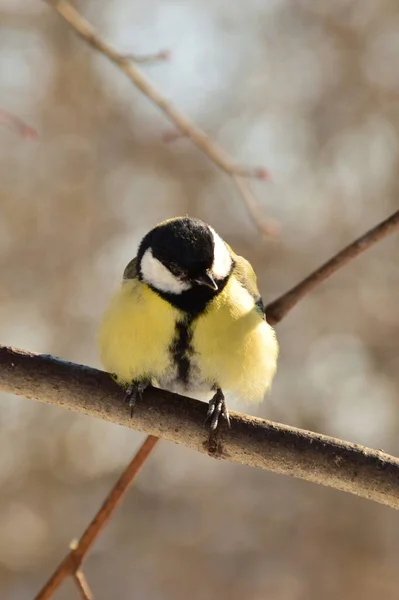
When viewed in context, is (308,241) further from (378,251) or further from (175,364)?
(175,364)

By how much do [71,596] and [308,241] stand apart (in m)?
2.24

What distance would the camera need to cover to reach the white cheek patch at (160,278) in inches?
54.2

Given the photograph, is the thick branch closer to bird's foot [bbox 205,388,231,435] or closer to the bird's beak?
bird's foot [bbox 205,388,231,435]

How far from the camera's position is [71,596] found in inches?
144

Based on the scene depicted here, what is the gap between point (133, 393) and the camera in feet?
3.84

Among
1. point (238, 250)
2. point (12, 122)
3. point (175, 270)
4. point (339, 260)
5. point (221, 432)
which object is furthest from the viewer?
point (238, 250)

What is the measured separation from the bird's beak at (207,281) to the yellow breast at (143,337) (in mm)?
73

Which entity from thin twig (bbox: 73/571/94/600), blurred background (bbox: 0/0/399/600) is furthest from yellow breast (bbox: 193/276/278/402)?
blurred background (bbox: 0/0/399/600)

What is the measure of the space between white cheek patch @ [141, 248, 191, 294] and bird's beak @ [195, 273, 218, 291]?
0.11 feet

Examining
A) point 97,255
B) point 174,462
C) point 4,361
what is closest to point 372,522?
point 174,462

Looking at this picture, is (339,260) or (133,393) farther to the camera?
(339,260)

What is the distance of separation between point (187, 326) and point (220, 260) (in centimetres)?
18

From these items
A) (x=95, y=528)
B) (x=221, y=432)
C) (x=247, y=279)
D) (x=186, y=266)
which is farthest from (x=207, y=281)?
(x=95, y=528)

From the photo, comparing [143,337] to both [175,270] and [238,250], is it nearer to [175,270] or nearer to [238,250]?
[175,270]
